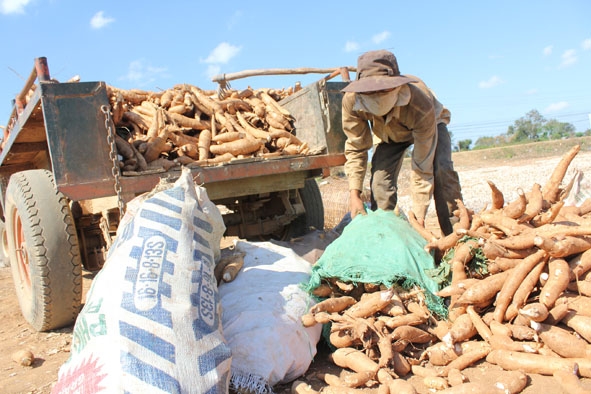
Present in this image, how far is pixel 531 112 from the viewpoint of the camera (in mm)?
42531

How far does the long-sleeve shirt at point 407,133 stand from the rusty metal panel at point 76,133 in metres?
1.82

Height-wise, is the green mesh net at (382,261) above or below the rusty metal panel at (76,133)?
below

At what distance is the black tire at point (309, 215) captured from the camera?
509 cm

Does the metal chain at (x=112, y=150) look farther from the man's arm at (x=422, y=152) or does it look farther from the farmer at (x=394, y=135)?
the man's arm at (x=422, y=152)

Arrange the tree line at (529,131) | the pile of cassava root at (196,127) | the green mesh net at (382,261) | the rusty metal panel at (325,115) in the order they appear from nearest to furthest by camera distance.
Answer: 1. the green mesh net at (382,261)
2. the pile of cassava root at (196,127)
3. the rusty metal panel at (325,115)
4. the tree line at (529,131)

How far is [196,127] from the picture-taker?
4.68 m

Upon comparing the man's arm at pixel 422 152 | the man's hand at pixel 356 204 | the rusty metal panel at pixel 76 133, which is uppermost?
the rusty metal panel at pixel 76 133

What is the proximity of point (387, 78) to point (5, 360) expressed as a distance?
10.3 feet

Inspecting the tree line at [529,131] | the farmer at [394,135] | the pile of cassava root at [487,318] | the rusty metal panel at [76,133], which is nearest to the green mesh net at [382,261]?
the pile of cassava root at [487,318]

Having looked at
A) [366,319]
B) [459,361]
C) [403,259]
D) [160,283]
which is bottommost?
[459,361]

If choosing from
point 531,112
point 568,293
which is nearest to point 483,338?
point 568,293

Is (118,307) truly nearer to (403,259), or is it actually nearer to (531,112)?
(403,259)

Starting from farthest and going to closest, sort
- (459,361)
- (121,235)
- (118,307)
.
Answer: (121,235), (459,361), (118,307)

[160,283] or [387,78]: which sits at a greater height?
[387,78]
